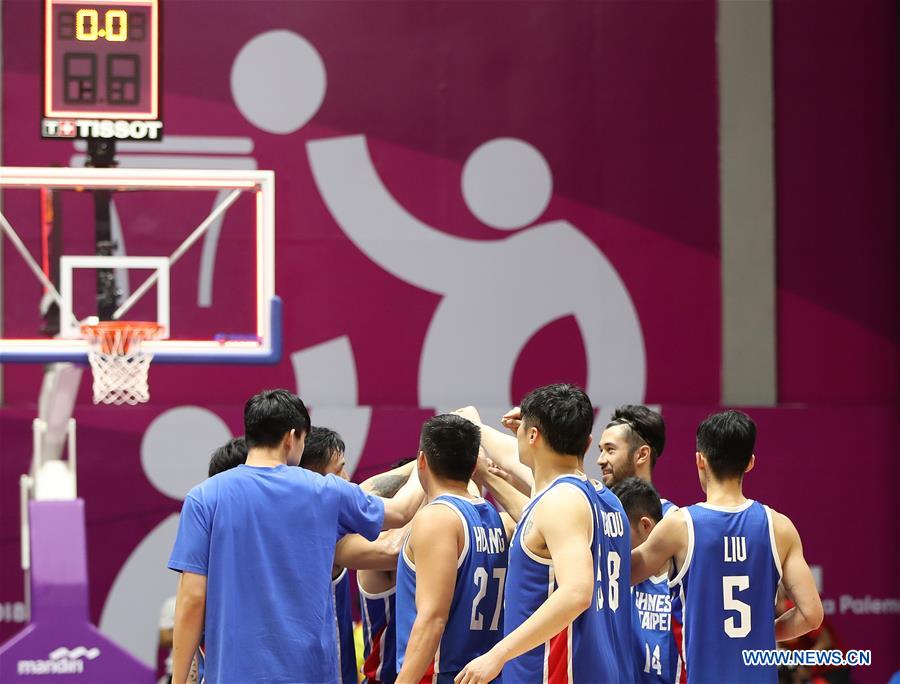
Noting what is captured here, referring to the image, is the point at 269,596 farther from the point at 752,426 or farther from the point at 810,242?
the point at 810,242

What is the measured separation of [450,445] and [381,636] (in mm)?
1189

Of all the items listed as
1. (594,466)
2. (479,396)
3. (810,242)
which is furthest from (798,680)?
(810,242)

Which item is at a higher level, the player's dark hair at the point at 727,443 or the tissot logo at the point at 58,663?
the player's dark hair at the point at 727,443

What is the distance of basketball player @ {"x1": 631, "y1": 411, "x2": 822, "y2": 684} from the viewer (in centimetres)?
525

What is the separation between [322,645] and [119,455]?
20.1 feet

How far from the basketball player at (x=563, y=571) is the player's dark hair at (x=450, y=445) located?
38 centimetres

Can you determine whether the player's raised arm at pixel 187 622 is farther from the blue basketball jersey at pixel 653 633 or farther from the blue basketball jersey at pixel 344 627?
the blue basketball jersey at pixel 653 633

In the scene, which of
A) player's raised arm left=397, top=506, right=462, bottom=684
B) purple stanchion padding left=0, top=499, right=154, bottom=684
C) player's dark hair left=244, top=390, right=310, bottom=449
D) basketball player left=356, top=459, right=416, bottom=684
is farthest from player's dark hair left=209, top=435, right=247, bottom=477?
purple stanchion padding left=0, top=499, right=154, bottom=684

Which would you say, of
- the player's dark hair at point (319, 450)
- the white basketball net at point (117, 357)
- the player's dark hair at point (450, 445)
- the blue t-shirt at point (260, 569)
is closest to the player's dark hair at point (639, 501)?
the player's dark hair at point (450, 445)

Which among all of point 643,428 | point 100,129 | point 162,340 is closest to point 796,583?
point 643,428

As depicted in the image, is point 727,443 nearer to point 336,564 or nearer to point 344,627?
point 336,564

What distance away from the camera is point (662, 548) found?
526cm

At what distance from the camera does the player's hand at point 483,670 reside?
418 centimetres

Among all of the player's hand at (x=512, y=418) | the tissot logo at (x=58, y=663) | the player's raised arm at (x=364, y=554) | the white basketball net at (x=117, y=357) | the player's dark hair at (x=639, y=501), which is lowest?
the tissot logo at (x=58, y=663)
